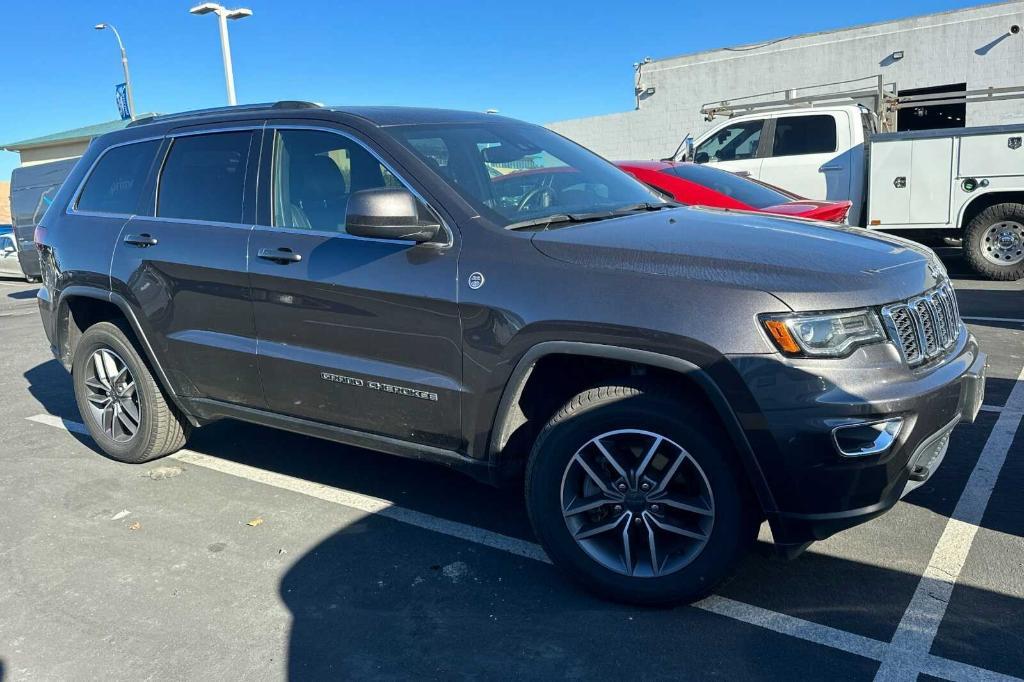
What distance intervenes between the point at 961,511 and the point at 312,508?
3089 millimetres

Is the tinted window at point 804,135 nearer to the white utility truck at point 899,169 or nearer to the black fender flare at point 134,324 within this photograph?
the white utility truck at point 899,169

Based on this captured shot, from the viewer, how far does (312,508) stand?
4.20m

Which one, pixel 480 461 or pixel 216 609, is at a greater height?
pixel 480 461

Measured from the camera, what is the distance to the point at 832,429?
2625 millimetres

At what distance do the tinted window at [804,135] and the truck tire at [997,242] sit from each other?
6.56ft

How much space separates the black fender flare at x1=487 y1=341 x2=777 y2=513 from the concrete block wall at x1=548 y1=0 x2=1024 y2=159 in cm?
1855

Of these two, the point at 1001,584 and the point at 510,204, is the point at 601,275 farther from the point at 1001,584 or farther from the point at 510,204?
the point at 1001,584

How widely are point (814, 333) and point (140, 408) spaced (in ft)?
12.4

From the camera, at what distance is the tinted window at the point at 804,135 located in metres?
10.9

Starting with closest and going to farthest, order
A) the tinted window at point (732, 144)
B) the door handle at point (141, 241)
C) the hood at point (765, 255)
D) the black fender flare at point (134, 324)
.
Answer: the hood at point (765, 255)
the door handle at point (141, 241)
the black fender flare at point (134, 324)
the tinted window at point (732, 144)

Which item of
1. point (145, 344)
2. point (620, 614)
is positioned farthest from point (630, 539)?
point (145, 344)

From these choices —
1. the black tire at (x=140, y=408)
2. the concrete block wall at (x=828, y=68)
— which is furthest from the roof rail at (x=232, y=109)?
the concrete block wall at (x=828, y=68)

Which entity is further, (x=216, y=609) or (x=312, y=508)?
(x=312, y=508)

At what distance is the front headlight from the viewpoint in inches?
105
